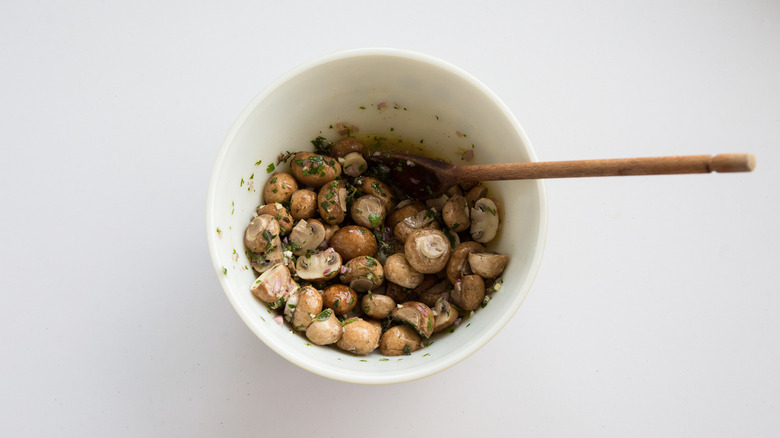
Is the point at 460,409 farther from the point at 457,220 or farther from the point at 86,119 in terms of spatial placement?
the point at 86,119

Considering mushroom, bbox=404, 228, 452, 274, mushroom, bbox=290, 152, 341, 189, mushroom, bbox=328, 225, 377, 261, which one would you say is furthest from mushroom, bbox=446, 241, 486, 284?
mushroom, bbox=290, 152, 341, 189

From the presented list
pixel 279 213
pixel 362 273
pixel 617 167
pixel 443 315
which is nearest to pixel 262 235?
pixel 279 213

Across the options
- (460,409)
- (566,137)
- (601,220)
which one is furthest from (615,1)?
(460,409)

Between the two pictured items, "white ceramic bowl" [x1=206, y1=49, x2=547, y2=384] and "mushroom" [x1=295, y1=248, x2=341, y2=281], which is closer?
"white ceramic bowl" [x1=206, y1=49, x2=547, y2=384]

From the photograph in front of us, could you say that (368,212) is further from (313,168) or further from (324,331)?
(324,331)

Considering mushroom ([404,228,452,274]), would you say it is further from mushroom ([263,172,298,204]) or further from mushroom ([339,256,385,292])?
mushroom ([263,172,298,204])

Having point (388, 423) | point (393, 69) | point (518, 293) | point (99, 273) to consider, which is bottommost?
point (388, 423)
